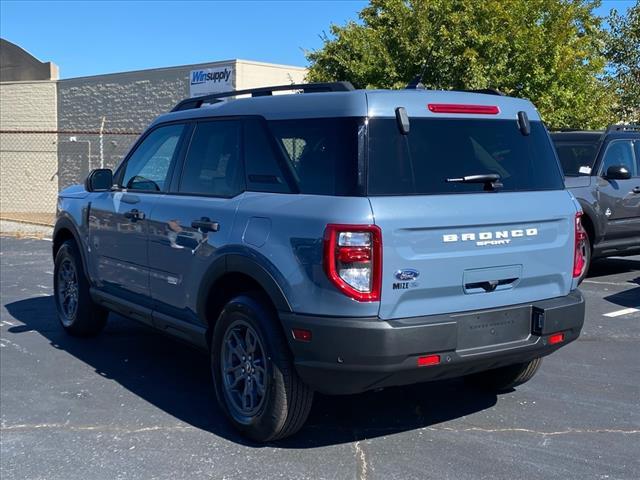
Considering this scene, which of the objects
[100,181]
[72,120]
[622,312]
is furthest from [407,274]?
[72,120]

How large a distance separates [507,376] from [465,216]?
1.72 m

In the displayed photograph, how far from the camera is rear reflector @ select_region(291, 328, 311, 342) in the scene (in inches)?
160

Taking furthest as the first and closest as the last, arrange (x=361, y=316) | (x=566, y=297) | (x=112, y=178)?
(x=112, y=178)
(x=566, y=297)
(x=361, y=316)

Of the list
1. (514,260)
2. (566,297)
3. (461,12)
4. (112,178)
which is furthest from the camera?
(461,12)

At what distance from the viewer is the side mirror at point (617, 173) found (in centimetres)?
953

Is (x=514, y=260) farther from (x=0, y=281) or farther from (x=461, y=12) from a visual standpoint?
(x=461, y=12)

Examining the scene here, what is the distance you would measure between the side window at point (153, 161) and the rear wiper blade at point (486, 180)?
2.28 meters

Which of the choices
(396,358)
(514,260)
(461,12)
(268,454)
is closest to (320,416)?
(268,454)

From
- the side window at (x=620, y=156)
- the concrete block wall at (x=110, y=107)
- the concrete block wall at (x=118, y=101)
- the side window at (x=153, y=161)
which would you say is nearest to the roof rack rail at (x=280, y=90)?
the side window at (x=153, y=161)

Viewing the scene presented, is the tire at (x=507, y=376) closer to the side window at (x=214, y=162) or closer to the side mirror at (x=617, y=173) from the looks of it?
the side window at (x=214, y=162)

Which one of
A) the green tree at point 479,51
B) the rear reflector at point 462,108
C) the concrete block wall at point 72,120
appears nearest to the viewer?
the rear reflector at point 462,108

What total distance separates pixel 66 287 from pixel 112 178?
1437 millimetres

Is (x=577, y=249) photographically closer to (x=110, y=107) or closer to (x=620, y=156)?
(x=620, y=156)

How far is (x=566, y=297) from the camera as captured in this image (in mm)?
4719
